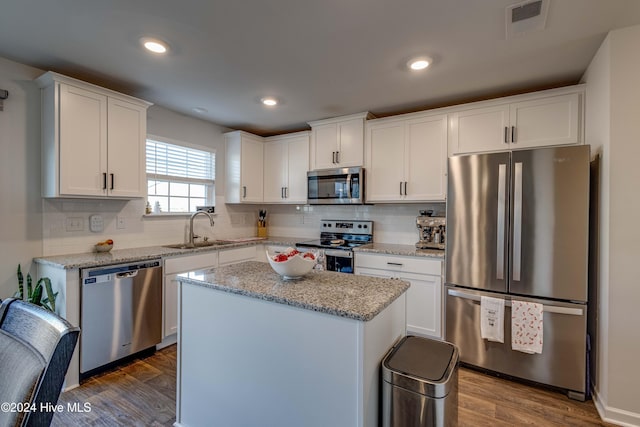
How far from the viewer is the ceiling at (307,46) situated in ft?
5.65

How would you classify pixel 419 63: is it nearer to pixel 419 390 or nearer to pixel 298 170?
pixel 298 170

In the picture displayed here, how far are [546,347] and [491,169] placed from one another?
1382mm

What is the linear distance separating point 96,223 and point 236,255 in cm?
138

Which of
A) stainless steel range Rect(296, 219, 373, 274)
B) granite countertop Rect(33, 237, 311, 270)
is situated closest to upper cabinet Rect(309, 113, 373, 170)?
stainless steel range Rect(296, 219, 373, 274)

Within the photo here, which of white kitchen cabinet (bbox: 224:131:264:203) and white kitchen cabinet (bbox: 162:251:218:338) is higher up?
white kitchen cabinet (bbox: 224:131:264:203)

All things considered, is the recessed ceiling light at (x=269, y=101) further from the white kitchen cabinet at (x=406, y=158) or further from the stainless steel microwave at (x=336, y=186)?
the white kitchen cabinet at (x=406, y=158)

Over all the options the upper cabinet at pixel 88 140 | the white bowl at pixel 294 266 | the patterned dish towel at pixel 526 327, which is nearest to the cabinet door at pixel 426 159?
the patterned dish towel at pixel 526 327

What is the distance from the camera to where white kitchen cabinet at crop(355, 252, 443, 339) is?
113 inches

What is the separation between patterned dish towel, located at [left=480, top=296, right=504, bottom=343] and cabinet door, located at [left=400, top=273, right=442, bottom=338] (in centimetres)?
44

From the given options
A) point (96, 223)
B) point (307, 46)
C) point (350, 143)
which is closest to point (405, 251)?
point (350, 143)

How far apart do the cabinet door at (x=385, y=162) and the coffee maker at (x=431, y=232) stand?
0.37 metres

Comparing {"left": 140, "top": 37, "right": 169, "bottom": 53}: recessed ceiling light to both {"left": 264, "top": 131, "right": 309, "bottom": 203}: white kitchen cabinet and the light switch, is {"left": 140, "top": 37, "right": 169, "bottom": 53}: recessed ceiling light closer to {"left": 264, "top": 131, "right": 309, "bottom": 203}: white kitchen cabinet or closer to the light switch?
the light switch

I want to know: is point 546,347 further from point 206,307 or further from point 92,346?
point 92,346

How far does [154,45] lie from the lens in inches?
82.0
